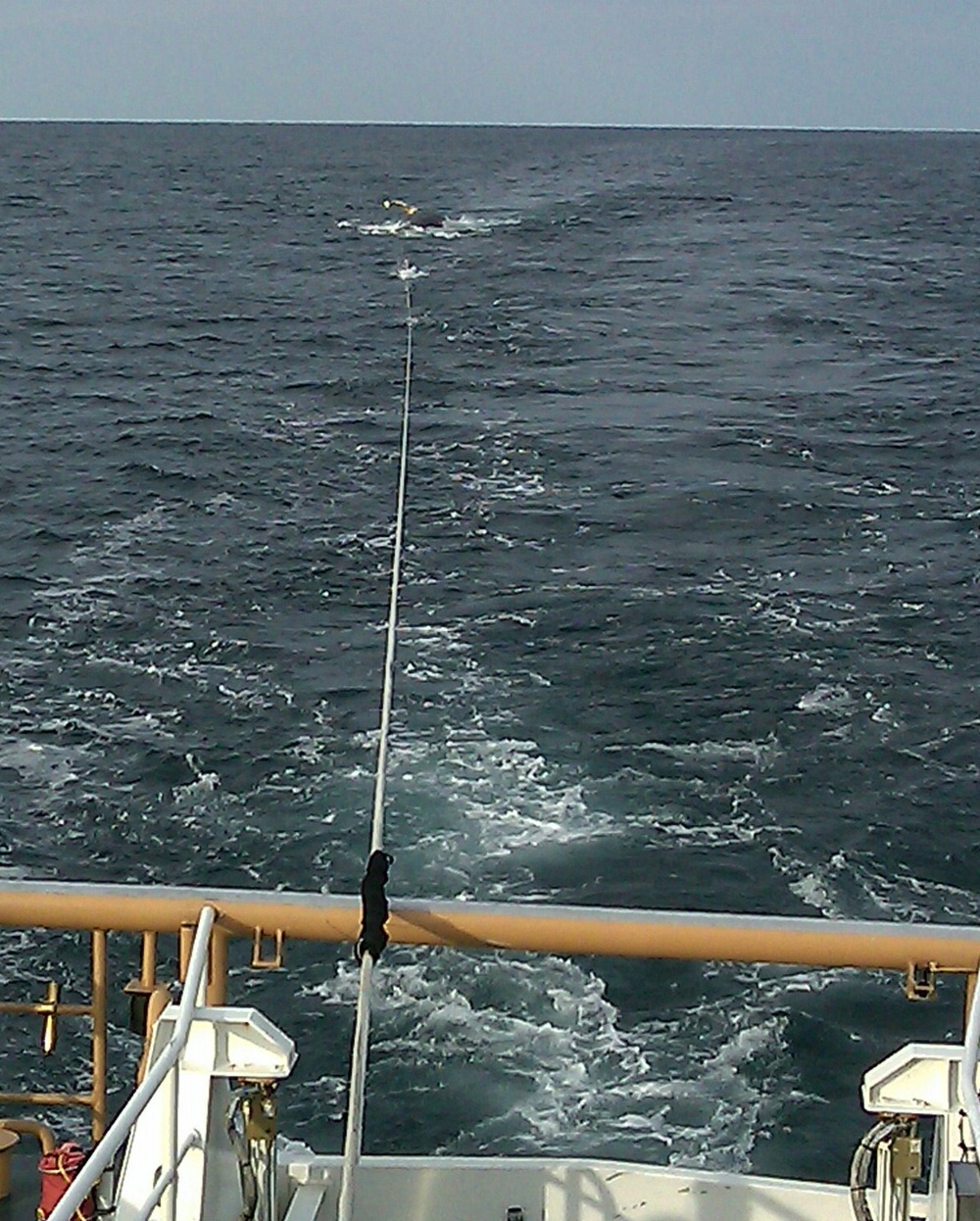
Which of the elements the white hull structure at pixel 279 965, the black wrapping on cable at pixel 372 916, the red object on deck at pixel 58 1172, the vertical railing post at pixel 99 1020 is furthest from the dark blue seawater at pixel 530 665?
the black wrapping on cable at pixel 372 916

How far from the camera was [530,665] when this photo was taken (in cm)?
1498

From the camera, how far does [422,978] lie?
31.2 feet

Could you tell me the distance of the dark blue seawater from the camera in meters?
9.21

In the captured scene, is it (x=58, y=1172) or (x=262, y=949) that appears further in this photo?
(x=58, y=1172)

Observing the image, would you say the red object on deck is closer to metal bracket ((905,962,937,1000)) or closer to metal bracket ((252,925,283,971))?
metal bracket ((252,925,283,971))

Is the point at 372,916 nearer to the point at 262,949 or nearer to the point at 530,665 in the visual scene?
the point at 262,949

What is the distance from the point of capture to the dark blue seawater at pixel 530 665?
9.21 meters

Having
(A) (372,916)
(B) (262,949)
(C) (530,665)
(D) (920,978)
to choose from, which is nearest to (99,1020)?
(B) (262,949)

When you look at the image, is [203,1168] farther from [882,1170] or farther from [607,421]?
[607,421]

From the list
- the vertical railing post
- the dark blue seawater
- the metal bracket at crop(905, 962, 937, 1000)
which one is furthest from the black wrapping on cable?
the dark blue seawater

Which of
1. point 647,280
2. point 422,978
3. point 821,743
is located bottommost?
point 422,978

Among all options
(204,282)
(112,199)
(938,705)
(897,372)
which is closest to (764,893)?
(938,705)

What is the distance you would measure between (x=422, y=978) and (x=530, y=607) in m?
7.61

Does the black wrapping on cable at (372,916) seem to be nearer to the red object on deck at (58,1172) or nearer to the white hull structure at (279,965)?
the white hull structure at (279,965)
